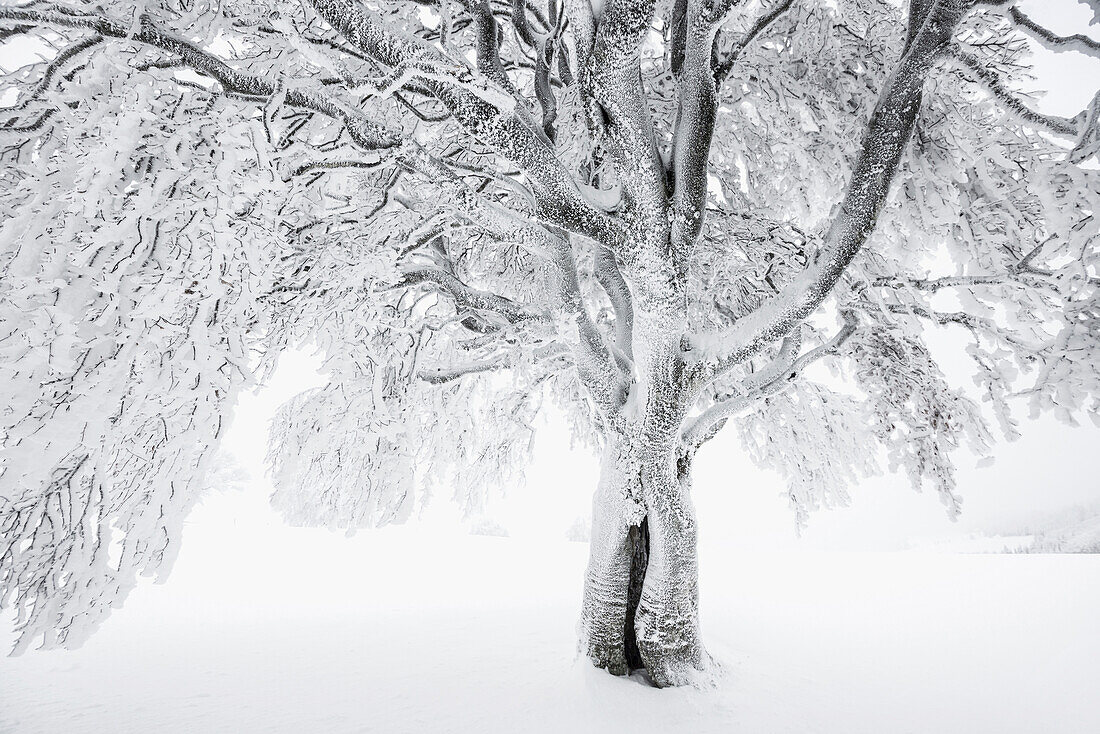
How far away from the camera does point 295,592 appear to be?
6590 millimetres

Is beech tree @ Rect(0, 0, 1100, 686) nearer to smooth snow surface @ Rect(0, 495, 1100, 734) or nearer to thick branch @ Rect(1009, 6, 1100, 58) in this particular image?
thick branch @ Rect(1009, 6, 1100, 58)

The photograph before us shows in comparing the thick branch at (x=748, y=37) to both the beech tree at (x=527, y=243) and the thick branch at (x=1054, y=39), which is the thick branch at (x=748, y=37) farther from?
the thick branch at (x=1054, y=39)

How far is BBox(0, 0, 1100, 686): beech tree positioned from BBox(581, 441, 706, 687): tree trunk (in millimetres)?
29

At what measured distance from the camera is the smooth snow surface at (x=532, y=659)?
125 inches

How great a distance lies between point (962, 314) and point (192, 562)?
36.2ft

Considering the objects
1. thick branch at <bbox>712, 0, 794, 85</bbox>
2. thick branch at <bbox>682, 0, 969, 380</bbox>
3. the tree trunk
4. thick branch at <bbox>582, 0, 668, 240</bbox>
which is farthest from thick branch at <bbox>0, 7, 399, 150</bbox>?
the tree trunk

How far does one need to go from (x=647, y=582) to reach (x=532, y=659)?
124cm

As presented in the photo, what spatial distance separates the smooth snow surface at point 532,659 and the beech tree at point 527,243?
0.76 metres

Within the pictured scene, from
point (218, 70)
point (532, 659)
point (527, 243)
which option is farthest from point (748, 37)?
point (532, 659)

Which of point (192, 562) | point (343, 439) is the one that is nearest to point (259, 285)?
point (343, 439)

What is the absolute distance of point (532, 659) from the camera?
4203mm

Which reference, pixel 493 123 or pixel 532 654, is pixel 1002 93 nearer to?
pixel 493 123

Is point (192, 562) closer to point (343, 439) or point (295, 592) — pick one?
point (295, 592)

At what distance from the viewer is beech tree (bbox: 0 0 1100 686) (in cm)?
204
